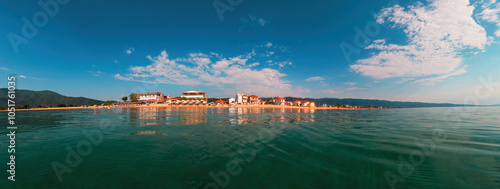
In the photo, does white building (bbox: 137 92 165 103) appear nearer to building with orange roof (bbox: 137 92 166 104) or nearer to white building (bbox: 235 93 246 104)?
building with orange roof (bbox: 137 92 166 104)

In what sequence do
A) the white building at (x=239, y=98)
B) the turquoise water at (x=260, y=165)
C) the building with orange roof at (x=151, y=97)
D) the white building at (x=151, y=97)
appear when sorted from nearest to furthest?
the turquoise water at (x=260, y=165) → the building with orange roof at (x=151, y=97) → the white building at (x=151, y=97) → the white building at (x=239, y=98)

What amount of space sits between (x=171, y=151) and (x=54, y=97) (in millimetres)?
233182

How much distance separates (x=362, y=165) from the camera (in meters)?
4.71

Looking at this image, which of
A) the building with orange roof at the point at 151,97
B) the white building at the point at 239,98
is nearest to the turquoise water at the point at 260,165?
the white building at the point at 239,98

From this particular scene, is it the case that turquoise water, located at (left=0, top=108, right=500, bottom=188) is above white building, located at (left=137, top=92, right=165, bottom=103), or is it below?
below

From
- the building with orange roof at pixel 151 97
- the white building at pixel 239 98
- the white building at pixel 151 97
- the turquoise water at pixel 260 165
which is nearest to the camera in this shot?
the turquoise water at pixel 260 165

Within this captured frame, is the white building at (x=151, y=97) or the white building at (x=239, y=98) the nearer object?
the white building at (x=151, y=97)

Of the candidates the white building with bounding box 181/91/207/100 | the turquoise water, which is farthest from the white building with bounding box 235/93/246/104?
the turquoise water

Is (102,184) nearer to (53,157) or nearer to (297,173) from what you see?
(53,157)

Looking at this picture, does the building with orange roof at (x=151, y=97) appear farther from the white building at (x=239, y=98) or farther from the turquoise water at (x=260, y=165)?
the turquoise water at (x=260, y=165)

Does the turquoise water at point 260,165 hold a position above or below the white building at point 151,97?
below

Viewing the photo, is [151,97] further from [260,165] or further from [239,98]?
[260,165]

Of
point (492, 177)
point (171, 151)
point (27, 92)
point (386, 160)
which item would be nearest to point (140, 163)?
point (171, 151)

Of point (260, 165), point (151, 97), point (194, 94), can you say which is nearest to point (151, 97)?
point (151, 97)
